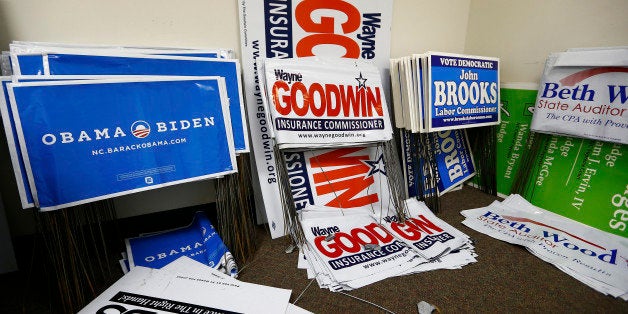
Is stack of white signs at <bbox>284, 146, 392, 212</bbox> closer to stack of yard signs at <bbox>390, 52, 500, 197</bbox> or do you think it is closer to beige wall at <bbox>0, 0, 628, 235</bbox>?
stack of yard signs at <bbox>390, 52, 500, 197</bbox>

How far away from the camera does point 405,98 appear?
1763 millimetres

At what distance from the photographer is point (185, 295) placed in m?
1.05

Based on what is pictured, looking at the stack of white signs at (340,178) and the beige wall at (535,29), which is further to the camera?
the stack of white signs at (340,178)

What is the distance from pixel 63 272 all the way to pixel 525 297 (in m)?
1.87

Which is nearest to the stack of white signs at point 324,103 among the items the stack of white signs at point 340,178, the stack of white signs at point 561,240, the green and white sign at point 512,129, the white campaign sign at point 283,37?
the white campaign sign at point 283,37

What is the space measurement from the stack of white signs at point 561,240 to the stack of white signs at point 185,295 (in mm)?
1292

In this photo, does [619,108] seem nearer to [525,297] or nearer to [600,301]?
[600,301]

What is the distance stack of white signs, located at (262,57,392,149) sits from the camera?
4.70ft

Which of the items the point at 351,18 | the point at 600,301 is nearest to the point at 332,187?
the point at 351,18

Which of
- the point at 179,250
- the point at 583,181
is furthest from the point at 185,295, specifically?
the point at 583,181

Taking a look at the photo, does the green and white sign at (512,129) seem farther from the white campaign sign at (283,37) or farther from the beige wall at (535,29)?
the white campaign sign at (283,37)

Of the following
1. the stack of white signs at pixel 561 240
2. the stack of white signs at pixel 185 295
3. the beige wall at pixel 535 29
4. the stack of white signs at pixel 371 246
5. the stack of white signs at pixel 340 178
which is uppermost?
the beige wall at pixel 535 29

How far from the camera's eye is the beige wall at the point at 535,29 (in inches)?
62.6

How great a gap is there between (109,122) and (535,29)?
96.8 inches
